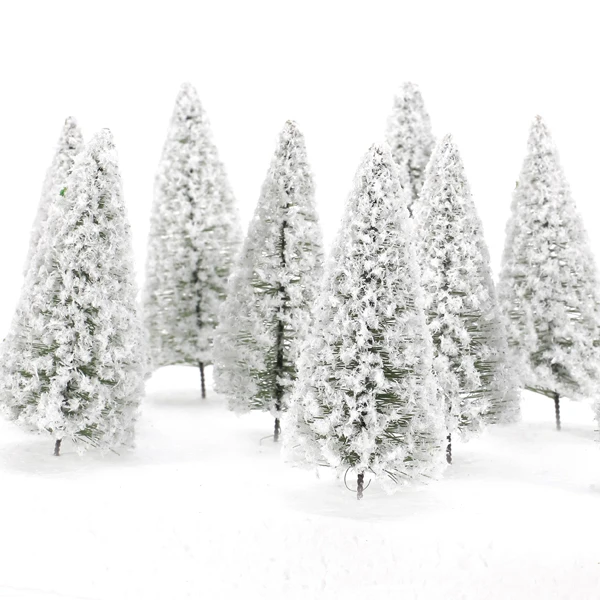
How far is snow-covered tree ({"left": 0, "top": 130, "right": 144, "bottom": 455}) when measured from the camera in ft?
73.7

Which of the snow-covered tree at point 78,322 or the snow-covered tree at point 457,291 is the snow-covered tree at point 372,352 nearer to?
the snow-covered tree at point 457,291

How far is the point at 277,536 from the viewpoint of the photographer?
1955cm

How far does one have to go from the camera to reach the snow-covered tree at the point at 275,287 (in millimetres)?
25438

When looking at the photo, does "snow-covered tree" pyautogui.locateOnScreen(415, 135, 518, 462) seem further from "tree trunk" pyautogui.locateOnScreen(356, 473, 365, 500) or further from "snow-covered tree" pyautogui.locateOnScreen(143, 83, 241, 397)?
"snow-covered tree" pyautogui.locateOnScreen(143, 83, 241, 397)

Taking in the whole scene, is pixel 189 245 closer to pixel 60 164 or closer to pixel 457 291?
pixel 60 164

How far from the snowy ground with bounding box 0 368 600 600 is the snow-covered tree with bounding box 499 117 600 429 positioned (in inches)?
215

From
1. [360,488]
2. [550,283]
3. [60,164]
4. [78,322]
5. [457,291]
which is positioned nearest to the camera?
[360,488]

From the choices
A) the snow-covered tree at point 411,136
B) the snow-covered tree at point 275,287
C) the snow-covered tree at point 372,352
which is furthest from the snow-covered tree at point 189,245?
the snow-covered tree at point 372,352

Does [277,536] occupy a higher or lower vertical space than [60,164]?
lower

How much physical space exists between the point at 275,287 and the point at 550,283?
862 cm

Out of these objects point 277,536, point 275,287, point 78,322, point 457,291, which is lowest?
point 277,536

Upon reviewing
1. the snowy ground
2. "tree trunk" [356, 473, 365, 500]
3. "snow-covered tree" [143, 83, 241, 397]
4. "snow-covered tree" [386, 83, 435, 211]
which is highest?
"snow-covered tree" [386, 83, 435, 211]

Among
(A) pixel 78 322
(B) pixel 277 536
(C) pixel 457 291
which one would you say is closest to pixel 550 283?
(C) pixel 457 291

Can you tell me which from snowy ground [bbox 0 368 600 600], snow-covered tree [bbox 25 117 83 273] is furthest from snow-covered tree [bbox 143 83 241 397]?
snowy ground [bbox 0 368 600 600]
